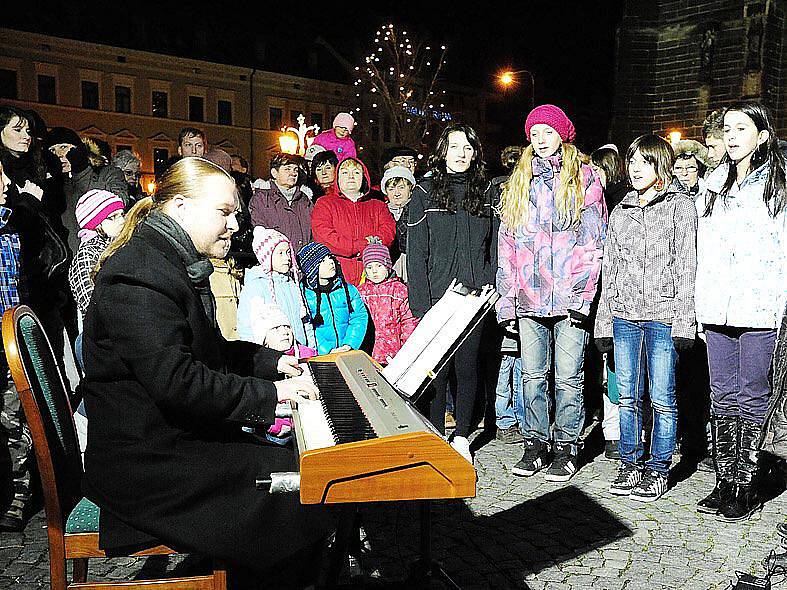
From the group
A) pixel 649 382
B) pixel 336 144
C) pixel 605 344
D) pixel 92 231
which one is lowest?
pixel 649 382

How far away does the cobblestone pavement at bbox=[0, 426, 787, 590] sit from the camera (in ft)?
13.6

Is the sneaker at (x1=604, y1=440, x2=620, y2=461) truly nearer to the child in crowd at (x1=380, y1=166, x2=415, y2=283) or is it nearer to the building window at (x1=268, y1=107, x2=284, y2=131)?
the child in crowd at (x1=380, y1=166, x2=415, y2=283)

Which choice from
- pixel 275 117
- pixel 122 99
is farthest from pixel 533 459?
pixel 275 117

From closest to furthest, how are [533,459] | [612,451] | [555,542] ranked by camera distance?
[555,542]
[533,459]
[612,451]

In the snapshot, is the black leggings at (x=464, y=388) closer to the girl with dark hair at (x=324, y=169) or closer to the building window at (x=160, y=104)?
the girl with dark hair at (x=324, y=169)

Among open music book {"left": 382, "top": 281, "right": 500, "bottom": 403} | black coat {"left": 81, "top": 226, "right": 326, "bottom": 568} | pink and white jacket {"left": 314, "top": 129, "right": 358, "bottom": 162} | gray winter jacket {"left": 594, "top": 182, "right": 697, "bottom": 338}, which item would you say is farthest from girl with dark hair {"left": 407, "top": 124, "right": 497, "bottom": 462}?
pink and white jacket {"left": 314, "top": 129, "right": 358, "bottom": 162}

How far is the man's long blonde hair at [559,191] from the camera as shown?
5.51 m

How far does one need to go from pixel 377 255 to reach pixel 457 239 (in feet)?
2.73

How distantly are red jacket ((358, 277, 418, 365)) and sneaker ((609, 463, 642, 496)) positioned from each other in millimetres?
1995

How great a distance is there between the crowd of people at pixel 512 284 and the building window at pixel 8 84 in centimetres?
3826

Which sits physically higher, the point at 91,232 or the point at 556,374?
the point at 91,232

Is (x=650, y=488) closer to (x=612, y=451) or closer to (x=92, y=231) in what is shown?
(x=612, y=451)

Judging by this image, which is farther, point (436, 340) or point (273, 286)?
point (273, 286)

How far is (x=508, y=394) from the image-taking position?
6891 mm
